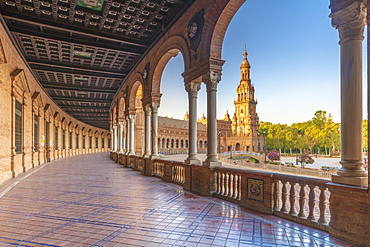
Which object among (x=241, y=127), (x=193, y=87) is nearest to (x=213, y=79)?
(x=193, y=87)

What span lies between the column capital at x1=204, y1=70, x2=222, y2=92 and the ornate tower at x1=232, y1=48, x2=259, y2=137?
249 feet

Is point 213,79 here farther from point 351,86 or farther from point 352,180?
point 352,180

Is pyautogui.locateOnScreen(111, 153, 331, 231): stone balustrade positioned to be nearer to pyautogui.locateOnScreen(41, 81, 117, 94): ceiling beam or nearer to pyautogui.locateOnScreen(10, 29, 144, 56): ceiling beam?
pyautogui.locateOnScreen(10, 29, 144, 56): ceiling beam

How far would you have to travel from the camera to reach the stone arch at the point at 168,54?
942 centimetres

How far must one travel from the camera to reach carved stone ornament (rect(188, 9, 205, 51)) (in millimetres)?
8312

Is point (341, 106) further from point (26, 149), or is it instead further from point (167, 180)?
point (26, 149)

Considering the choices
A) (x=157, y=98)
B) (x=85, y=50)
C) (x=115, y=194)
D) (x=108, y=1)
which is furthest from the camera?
(x=85, y=50)

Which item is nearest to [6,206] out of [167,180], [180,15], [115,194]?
[115,194]

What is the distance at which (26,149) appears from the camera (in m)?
14.9

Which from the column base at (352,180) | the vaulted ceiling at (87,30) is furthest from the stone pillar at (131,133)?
the column base at (352,180)

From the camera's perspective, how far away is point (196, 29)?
8.57 meters

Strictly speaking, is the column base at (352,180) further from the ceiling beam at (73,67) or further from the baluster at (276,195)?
the ceiling beam at (73,67)

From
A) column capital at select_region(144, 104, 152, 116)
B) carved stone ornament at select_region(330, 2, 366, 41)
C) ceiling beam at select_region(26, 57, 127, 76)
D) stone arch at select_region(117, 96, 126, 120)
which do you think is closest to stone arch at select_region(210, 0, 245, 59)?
carved stone ornament at select_region(330, 2, 366, 41)

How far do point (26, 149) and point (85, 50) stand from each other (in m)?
6.98
